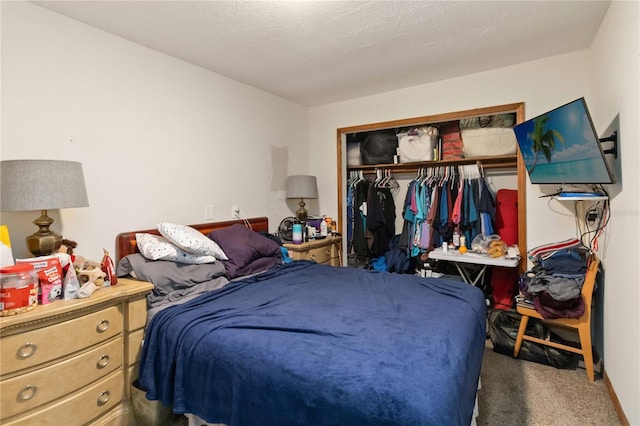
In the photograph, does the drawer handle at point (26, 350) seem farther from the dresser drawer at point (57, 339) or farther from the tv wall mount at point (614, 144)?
the tv wall mount at point (614, 144)

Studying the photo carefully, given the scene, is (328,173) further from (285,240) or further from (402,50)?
(402,50)

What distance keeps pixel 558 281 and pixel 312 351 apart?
6.53ft

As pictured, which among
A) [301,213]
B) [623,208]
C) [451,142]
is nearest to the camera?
[623,208]

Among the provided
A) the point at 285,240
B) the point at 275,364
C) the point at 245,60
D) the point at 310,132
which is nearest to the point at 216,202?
the point at 285,240

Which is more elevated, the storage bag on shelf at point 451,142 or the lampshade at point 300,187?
the storage bag on shelf at point 451,142

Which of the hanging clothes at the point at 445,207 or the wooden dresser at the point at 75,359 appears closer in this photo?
the wooden dresser at the point at 75,359

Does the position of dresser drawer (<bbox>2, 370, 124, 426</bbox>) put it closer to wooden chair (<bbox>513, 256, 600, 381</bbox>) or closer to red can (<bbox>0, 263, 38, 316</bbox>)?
red can (<bbox>0, 263, 38, 316</bbox>)

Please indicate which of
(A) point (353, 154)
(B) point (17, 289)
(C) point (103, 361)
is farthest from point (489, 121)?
(B) point (17, 289)

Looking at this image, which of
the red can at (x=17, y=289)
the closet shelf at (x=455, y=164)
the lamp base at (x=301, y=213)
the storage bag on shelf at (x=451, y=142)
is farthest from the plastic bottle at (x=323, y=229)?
the red can at (x=17, y=289)

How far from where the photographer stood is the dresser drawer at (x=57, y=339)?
1.26 meters

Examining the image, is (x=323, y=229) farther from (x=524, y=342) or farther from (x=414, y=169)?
(x=524, y=342)

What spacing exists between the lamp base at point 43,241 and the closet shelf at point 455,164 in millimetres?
3149

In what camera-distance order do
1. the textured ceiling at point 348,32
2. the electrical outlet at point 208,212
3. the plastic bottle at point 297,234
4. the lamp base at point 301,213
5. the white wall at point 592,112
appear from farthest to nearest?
1. the lamp base at point 301,213
2. the plastic bottle at point 297,234
3. the electrical outlet at point 208,212
4. the textured ceiling at point 348,32
5. the white wall at point 592,112

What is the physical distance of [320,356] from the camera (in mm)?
1186
